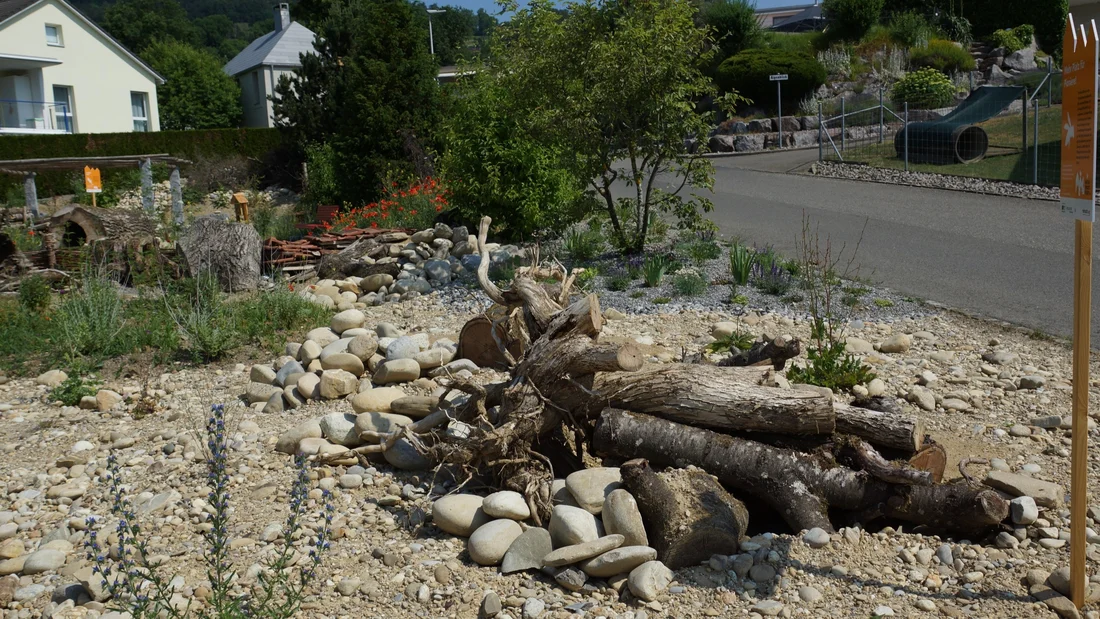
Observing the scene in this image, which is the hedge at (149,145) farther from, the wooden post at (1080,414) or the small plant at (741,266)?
the wooden post at (1080,414)

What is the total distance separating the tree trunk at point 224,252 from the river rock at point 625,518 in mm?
7145

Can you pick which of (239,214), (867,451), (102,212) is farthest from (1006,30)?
(867,451)

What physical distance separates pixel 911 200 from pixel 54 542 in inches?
560

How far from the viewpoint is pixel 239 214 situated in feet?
49.9

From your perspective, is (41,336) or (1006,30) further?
(1006,30)

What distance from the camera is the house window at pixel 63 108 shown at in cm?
3588

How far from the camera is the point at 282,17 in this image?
44844 millimetres

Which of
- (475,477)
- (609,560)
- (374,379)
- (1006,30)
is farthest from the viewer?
(1006,30)

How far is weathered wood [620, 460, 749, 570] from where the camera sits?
393 centimetres

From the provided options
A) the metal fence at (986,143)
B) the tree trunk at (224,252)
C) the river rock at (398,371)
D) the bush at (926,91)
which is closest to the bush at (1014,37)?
the bush at (926,91)

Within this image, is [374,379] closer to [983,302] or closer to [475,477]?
[475,477]

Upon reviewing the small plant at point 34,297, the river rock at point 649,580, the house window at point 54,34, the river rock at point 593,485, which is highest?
the house window at point 54,34

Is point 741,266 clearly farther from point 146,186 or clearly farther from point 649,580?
point 146,186

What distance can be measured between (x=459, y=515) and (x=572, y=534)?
0.59 meters
